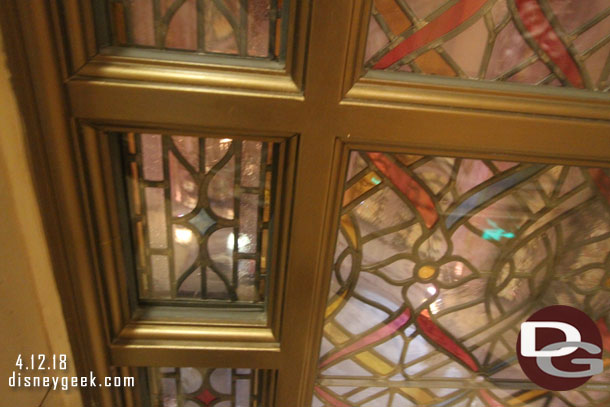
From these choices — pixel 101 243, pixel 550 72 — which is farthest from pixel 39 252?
pixel 550 72

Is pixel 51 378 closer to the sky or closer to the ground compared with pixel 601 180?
closer to the ground

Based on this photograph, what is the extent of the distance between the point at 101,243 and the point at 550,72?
0.67 meters

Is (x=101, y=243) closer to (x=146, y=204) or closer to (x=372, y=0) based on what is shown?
(x=146, y=204)

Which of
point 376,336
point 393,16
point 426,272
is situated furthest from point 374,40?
point 376,336

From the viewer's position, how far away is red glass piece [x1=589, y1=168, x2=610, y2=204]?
0.67 metres

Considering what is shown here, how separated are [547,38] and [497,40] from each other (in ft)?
0.22

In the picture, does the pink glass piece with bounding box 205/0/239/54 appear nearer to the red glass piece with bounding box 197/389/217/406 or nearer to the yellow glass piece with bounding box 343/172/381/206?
the yellow glass piece with bounding box 343/172/381/206

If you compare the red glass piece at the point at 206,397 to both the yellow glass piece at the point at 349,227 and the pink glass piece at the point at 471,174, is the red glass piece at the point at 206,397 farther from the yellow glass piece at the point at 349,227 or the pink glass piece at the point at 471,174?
the pink glass piece at the point at 471,174

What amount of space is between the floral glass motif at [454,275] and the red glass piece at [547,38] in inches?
5.4

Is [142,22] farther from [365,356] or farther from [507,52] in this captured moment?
[365,356]

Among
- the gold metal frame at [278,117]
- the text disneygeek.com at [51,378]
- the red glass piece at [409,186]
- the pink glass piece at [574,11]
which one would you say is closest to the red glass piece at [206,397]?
the text disneygeek.com at [51,378]

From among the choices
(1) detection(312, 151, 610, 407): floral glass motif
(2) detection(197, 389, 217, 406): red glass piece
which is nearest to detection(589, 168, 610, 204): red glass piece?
(1) detection(312, 151, 610, 407): floral glass motif

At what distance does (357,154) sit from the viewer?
0.63 m

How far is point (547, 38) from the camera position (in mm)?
577
